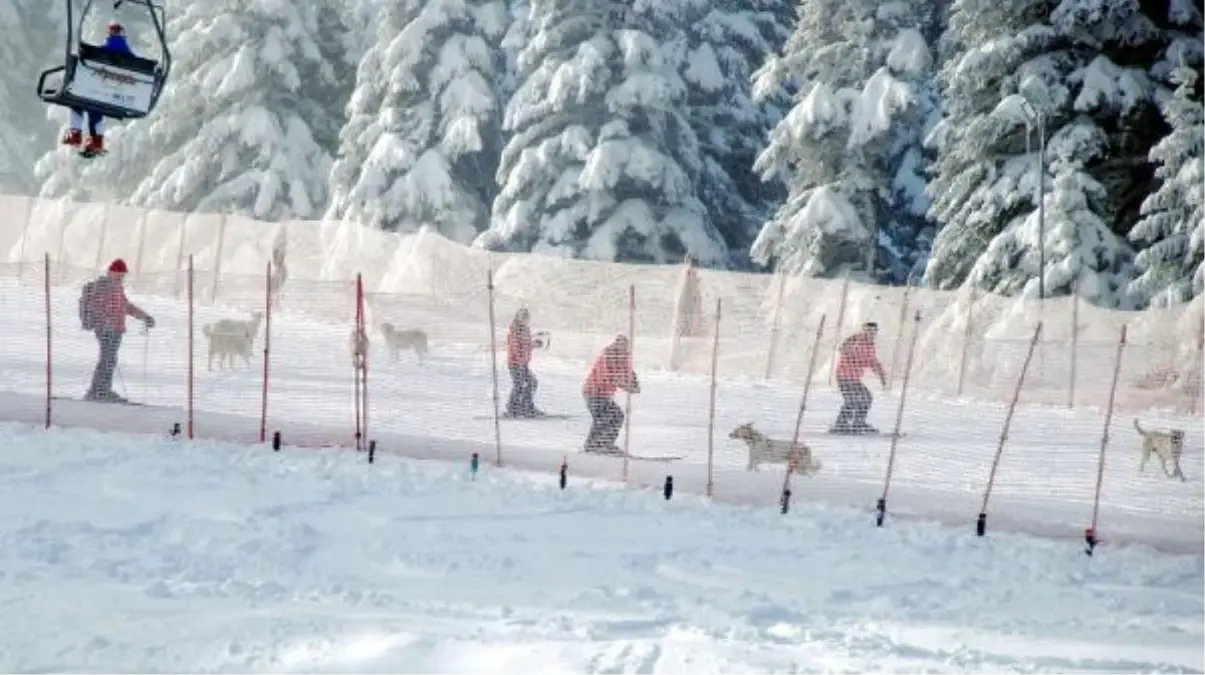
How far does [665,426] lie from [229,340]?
685cm

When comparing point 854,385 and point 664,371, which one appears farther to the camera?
point 664,371

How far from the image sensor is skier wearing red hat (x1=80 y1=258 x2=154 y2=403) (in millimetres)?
14789

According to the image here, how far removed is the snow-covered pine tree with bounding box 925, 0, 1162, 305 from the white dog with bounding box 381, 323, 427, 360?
31.5 ft

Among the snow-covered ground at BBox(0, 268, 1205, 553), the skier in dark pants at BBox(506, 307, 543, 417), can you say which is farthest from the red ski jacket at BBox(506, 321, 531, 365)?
the snow-covered ground at BBox(0, 268, 1205, 553)

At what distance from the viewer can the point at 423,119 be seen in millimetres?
31641

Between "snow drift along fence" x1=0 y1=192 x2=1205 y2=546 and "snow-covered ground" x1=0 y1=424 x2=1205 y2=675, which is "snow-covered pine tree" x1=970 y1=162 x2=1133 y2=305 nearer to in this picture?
"snow drift along fence" x1=0 y1=192 x2=1205 y2=546

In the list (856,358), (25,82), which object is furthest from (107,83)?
(25,82)

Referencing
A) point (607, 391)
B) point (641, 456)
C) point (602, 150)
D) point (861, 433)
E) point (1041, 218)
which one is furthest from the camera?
point (602, 150)

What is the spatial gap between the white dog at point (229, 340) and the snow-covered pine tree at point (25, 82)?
32869mm

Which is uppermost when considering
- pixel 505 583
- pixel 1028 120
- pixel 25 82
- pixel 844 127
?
pixel 25 82

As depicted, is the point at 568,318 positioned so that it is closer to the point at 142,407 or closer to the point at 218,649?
the point at 142,407

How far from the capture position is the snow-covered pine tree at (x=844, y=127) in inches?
1022

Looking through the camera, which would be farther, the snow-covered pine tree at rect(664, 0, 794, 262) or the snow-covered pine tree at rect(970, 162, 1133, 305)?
the snow-covered pine tree at rect(664, 0, 794, 262)

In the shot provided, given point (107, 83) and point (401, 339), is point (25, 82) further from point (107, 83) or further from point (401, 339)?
point (107, 83)
